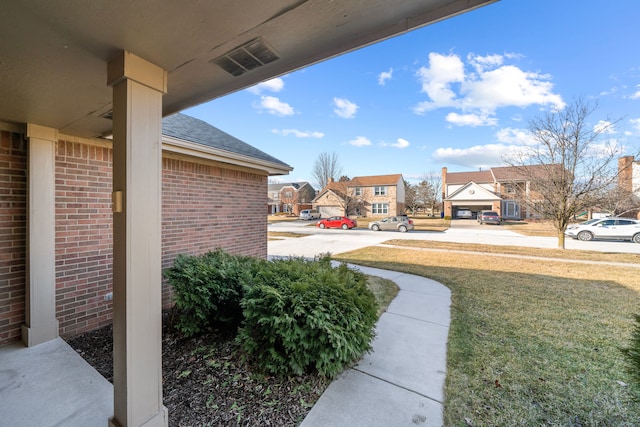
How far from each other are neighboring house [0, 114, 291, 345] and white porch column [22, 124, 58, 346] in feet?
0.37

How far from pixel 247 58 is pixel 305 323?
2250mm

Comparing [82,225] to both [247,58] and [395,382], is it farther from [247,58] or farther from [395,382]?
[395,382]

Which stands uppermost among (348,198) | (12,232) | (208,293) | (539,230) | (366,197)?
(366,197)

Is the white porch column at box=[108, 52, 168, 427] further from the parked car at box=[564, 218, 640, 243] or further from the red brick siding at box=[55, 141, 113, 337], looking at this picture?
the parked car at box=[564, 218, 640, 243]

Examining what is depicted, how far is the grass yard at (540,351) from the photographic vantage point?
7.05 feet

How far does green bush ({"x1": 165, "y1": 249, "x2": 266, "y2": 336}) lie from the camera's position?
3.04 m

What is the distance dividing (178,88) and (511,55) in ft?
33.2

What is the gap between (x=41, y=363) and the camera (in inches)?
110

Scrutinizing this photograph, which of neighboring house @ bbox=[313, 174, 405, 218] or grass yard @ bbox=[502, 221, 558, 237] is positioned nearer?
grass yard @ bbox=[502, 221, 558, 237]

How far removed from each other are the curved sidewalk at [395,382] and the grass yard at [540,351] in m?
0.16

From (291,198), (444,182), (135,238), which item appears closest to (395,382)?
(135,238)

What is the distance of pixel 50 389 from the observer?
7.89ft

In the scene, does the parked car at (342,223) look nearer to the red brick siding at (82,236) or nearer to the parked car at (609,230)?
the parked car at (609,230)

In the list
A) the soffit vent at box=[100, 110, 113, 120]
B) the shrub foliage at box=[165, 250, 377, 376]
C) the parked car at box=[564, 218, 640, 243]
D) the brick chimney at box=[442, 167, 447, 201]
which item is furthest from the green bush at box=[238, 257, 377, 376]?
the brick chimney at box=[442, 167, 447, 201]
